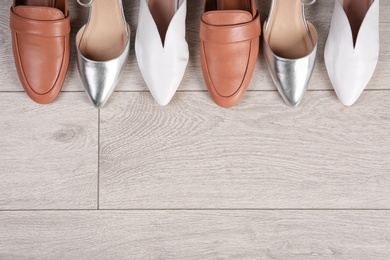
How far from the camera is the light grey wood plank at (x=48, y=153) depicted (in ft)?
3.78

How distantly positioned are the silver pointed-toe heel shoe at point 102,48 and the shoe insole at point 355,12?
461 mm

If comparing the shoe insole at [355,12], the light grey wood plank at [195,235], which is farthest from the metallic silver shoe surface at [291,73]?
the light grey wood plank at [195,235]

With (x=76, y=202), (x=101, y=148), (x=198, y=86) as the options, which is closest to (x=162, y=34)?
(x=198, y=86)

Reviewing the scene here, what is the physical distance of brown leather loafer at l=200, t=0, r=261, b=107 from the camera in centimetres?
109

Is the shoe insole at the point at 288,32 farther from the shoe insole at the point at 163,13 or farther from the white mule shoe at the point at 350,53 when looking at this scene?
the shoe insole at the point at 163,13

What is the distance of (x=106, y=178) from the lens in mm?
1155

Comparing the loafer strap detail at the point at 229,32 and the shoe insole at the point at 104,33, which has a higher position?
the loafer strap detail at the point at 229,32

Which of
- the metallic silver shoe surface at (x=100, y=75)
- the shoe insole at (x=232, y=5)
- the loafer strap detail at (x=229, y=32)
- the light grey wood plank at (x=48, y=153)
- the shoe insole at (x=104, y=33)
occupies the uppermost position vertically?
the shoe insole at (x=232, y=5)

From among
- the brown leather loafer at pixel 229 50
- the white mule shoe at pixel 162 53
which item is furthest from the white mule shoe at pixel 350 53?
the white mule shoe at pixel 162 53

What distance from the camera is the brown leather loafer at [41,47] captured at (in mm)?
1106

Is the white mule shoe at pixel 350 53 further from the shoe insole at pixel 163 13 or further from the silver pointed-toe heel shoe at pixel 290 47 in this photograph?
the shoe insole at pixel 163 13

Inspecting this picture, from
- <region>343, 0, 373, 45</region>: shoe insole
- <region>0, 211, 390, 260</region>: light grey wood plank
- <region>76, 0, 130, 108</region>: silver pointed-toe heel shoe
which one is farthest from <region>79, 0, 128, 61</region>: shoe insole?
<region>343, 0, 373, 45</region>: shoe insole

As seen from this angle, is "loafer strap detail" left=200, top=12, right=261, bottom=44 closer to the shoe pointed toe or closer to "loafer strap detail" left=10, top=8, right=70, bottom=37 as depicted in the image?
the shoe pointed toe

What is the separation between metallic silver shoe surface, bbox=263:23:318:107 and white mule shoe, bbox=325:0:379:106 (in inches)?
1.7
